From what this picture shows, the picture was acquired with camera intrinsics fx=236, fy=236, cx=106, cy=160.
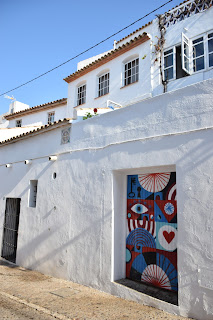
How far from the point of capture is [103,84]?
1292 cm

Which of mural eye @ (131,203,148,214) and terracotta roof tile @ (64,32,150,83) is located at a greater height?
terracotta roof tile @ (64,32,150,83)

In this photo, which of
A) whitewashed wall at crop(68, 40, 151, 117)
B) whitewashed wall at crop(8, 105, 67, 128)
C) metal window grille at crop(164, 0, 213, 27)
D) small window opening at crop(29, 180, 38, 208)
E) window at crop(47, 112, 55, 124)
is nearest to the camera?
small window opening at crop(29, 180, 38, 208)

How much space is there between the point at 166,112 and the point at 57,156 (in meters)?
3.76

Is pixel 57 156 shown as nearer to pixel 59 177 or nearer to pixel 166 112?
pixel 59 177

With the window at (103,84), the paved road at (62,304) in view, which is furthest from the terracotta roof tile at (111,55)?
the paved road at (62,304)

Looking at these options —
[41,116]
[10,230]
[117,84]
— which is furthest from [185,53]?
[41,116]

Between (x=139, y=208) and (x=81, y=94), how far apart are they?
34.2 ft

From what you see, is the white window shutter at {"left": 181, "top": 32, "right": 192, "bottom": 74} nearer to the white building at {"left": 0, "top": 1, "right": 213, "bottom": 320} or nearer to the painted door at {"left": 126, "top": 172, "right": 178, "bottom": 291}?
the white building at {"left": 0, "top": 1, "right": 213, "bottom": 320}

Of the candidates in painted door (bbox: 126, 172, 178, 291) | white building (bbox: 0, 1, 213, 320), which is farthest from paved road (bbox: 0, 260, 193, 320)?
painted door (bbox: 126, 172, 178, 291)

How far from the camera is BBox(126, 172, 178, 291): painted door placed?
468cm

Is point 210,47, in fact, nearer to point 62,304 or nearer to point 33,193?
point 33,193

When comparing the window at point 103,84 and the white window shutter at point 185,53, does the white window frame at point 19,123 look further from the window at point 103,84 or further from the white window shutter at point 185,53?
the white window shutter at point 185,53

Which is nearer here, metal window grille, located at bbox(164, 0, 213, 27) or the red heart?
the red heart

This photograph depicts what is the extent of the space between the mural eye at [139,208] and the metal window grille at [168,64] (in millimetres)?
6904
